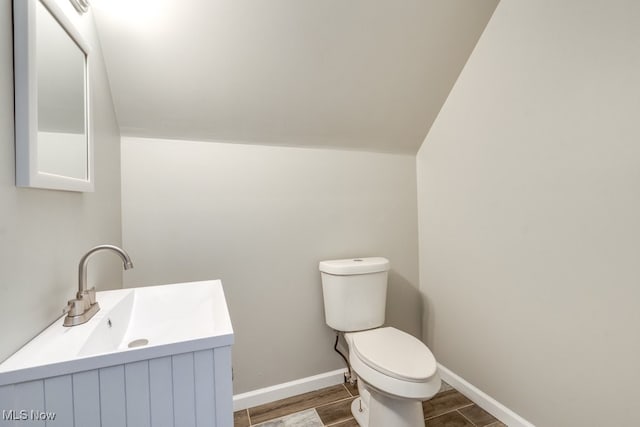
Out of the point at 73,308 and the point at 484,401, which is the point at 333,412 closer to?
the point at 484,401

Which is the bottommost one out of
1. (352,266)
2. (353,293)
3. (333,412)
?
(333,412)

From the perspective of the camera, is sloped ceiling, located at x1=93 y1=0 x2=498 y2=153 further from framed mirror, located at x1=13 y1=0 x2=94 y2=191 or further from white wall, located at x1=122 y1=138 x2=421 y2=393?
framed mirror, located at x1=13 y1=0 x2=94 y2=191

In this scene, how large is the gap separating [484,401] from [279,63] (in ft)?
6.90

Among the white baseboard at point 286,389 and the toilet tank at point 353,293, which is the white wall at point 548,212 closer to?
the toilet tank at point 353,293

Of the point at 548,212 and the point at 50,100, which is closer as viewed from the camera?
the point at 50,100

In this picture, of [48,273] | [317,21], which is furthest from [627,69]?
[48,273]

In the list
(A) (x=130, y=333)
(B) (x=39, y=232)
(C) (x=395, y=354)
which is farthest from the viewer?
(C) (x=395, y=354)

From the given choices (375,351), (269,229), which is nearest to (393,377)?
(375,351)

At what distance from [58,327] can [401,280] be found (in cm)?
179

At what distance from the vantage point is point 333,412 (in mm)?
1587

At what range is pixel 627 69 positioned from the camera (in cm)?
102

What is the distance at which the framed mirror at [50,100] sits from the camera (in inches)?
26.5

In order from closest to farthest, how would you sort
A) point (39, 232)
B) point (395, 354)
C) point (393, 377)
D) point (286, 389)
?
point (39, 232)
point (393, 377)
point (395, 354)
point (286, 389)

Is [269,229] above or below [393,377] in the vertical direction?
above
